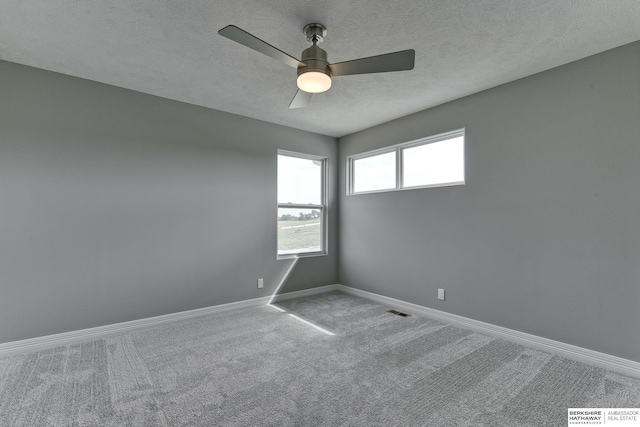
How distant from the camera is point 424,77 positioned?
114 inches

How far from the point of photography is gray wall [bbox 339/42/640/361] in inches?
93.5

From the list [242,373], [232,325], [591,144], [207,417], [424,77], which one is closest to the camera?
[207,417]

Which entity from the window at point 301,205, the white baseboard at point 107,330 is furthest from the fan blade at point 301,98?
the white baseboard at point 107,330

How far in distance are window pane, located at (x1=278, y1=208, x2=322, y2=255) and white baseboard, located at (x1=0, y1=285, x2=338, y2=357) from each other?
82cm

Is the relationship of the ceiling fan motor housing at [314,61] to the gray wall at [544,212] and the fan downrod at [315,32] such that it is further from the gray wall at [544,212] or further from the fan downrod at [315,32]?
the gray wall at [544,212]

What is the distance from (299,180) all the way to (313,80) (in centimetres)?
269

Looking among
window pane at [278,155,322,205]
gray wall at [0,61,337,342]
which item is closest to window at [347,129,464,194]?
window pane at [278,155,322,205]

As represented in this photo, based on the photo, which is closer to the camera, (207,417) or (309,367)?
(207,417)

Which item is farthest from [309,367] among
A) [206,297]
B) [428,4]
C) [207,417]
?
[428,4]

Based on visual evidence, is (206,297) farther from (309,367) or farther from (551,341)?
(551,341)

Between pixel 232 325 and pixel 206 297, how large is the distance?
0.60 meters

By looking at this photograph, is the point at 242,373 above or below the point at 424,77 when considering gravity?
below

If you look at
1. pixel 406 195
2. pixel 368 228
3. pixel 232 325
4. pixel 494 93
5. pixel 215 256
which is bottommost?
pixel 232 325

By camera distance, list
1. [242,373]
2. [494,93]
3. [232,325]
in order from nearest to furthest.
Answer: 1. [242,373]
2. [494,93]
3. [232,325]
